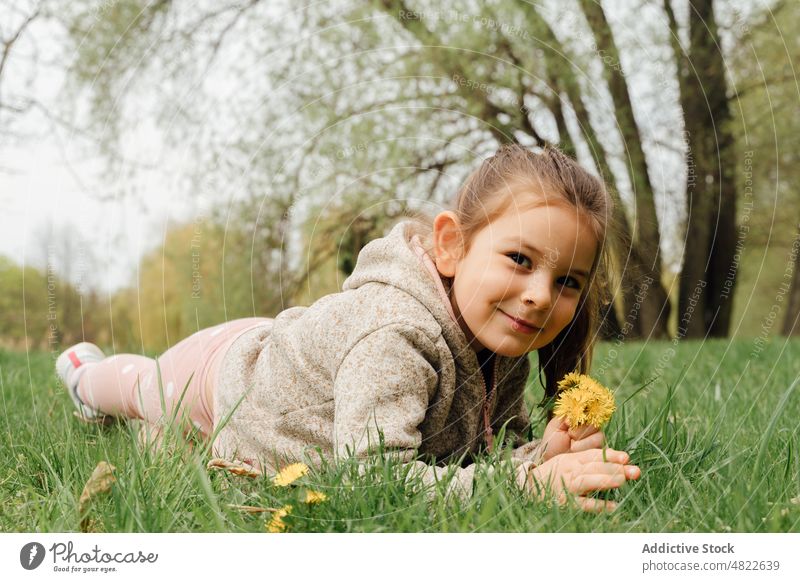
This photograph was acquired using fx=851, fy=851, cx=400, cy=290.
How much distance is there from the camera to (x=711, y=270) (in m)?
6.19

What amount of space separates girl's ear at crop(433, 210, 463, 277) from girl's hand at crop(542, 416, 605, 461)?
0.33 m

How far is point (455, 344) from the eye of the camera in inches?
59.4

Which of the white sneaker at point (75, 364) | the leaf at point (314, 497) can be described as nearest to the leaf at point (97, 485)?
the leaf at point (314, 497)

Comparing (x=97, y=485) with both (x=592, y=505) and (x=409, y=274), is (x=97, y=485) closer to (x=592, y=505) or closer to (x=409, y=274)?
(x=409, y=274)

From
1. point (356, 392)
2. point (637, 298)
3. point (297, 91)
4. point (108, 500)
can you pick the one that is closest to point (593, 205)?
point (356, 392)

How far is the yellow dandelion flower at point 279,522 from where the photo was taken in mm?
1204

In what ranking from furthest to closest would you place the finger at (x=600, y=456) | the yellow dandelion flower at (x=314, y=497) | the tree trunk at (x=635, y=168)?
the tree trunk at (x=635, y=168) < the finger at (x=600, y=456) < the yellow dandelion flower at (x=314, y=497)

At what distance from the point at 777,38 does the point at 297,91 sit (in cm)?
395

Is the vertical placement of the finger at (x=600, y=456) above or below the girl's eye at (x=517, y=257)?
below

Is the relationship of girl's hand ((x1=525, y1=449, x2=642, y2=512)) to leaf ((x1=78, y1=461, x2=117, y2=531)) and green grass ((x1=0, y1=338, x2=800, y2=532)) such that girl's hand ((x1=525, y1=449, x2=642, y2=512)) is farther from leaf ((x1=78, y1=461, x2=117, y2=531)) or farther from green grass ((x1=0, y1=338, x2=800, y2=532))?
leaf ((x1=78, y1=461, x2=117, y2=531))

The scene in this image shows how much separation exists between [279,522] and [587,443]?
0.54 m

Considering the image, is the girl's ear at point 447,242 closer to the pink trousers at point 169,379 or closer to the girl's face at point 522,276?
the girl's face at point 522,276

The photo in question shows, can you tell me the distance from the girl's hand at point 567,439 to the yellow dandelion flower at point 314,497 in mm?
442

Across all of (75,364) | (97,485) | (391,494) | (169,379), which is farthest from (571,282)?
(75,364)
